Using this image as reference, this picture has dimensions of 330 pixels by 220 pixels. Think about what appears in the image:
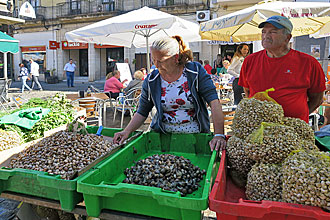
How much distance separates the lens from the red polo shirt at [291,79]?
2457 mm

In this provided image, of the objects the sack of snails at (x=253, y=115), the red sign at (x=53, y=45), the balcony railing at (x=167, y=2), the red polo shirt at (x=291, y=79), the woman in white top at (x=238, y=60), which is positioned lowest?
the sack of snails at (x=253, y=115)

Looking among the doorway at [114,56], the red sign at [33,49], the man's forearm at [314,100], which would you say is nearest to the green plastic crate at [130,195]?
the man's forearm at [314,100]

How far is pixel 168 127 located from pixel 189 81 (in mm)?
470

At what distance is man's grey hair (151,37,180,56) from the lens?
2207mm

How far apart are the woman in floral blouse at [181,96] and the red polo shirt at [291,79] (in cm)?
54

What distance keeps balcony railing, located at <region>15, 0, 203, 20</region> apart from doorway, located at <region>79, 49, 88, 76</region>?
3407mm

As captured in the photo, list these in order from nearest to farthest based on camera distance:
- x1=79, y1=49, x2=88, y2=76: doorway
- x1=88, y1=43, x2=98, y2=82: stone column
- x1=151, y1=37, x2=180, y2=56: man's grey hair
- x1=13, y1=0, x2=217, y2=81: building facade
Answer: x1=151, y1=37, x2=180, y2=56: man's grey hair → x1=13, y1=0, x2=217, y2=81: building facade → x1=88, y1=43, x2=98, y2=82: stone column → x1=79, y1=49, x2=88, y2=76: doorway

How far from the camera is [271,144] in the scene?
1.57 m

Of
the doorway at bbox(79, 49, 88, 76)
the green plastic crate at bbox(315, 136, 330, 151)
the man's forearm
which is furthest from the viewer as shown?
the doorway at bbox(79, 49, 88, 76)

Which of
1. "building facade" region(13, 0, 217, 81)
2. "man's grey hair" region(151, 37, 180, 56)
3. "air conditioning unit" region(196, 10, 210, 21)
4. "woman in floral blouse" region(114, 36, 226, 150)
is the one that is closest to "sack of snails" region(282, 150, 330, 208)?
"woman in floral blouse" region(114, 36, 226, 150)

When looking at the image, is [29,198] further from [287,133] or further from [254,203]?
[287,133]

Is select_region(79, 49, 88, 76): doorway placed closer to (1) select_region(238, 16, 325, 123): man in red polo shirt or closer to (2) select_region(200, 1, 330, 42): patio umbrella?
(2) select_region(200, 1, 330, 42): patio umbrella

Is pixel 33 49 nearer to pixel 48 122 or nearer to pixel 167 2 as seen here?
pixel 167 2

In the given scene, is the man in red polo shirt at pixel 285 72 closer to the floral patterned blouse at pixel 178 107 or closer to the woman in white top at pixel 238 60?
the floral patterned blouse at pixel 178 107
